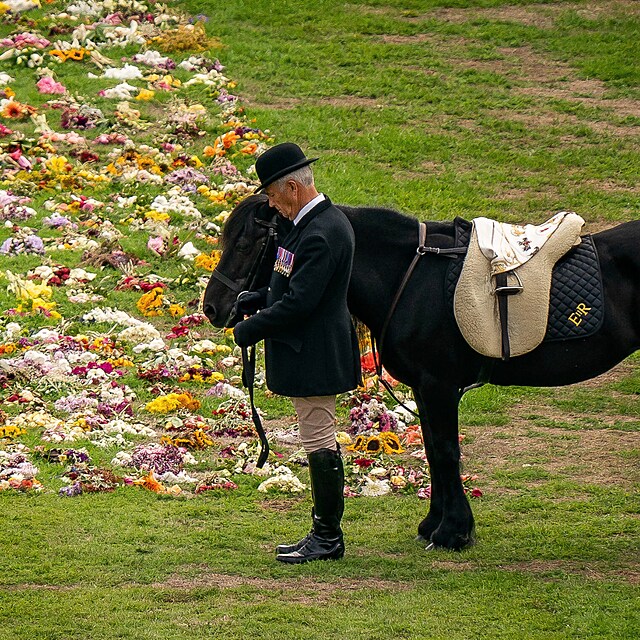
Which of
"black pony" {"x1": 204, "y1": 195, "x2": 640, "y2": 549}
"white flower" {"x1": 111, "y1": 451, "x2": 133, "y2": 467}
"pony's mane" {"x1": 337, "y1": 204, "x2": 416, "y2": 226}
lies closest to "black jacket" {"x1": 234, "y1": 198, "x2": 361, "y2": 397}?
"black pony" {"x1": 204, "y1": 195, "x2": 640, "y2": 549}

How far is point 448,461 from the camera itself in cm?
689

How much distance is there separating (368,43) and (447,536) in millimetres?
12753

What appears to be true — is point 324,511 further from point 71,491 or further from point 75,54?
point 75,54

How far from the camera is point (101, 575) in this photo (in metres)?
6.49

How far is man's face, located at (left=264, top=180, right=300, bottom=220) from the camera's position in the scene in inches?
250

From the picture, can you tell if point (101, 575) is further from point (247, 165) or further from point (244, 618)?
point (247, 165)

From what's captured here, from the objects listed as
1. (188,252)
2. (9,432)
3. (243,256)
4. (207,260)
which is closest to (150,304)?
(207,260)

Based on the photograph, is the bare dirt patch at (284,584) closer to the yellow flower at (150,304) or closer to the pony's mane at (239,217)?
the pony's mane at (239,217)

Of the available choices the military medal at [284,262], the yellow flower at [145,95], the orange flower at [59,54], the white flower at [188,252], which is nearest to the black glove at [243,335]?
the military medal at [284,262]

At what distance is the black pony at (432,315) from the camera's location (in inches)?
267

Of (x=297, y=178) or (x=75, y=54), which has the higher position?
(x=297, y=178)

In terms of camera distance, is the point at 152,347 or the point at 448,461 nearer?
the point at 448,461

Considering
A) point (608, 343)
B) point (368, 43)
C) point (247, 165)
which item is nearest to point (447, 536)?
point (608, 343)

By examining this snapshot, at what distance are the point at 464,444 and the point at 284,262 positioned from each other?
3.32m
